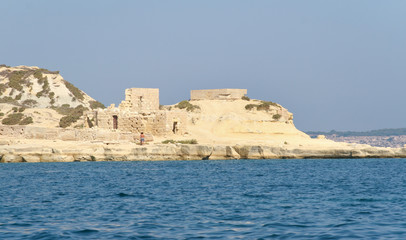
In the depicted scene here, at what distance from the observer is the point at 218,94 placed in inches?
2174

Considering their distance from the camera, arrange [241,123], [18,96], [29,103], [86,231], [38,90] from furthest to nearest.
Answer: [38,90] < [18,96] < [29,103] < [241,123] < [86,231]

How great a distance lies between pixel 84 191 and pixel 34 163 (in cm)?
1485

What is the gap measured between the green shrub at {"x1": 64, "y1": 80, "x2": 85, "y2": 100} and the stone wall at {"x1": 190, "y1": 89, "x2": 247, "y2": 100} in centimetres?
1293

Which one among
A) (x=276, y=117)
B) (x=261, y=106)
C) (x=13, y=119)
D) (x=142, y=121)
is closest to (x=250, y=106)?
Result: (x=261, y=106)

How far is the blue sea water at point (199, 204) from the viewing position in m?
12.9

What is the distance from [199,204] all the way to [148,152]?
56.9ft

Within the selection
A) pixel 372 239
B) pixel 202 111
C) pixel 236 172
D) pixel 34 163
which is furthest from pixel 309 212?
pixel 202 111

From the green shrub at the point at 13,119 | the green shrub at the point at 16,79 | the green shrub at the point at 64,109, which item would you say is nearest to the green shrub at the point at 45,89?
the green shrub at the point at 16,79

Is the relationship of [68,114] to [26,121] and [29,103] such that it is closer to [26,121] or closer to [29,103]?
[26,121]

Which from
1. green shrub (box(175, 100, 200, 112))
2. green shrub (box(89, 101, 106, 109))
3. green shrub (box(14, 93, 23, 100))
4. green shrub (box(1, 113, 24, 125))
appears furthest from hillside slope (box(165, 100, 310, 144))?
green shrub (box(14, 93, 23, 100))

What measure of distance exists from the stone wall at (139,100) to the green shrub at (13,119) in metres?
8.74

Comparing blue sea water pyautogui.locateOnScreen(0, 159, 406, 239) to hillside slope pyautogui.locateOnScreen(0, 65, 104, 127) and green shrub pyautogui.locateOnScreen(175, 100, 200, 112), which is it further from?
hillside slope pyautogui.locateOnScreen(0, 65, 104, 127)

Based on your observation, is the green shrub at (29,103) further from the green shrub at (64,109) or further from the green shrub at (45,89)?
the green shrub at (64,109)

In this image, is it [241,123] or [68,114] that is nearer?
[241,123]
